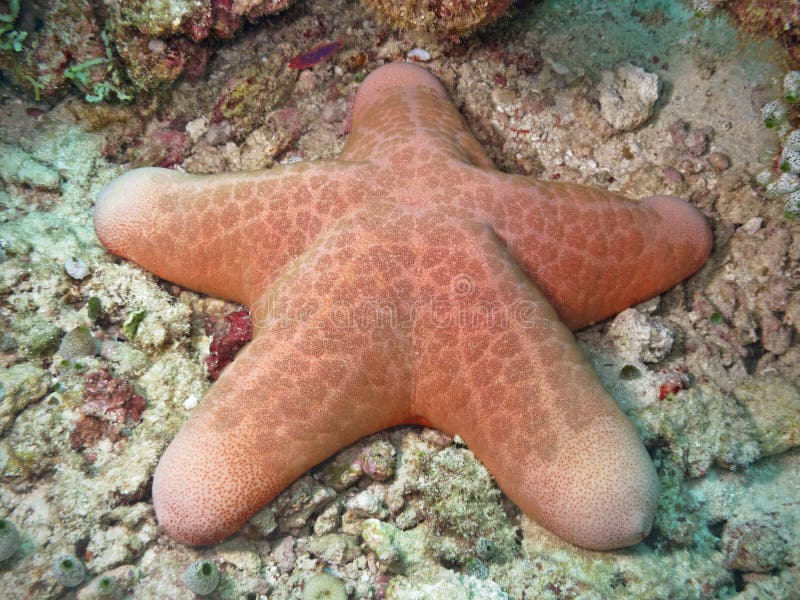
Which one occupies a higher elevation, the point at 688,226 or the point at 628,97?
the point at 628,97

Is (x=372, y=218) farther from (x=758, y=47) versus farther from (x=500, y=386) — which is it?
(x=758, y=47)

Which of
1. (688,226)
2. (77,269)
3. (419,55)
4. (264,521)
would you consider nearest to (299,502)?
(264,521)

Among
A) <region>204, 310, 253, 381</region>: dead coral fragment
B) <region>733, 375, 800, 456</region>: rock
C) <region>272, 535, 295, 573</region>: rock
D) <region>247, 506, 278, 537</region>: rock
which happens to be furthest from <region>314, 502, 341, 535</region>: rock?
<region>733, 375, 800, 456</region>: rock

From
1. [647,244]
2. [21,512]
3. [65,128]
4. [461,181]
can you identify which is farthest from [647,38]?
[21,512]

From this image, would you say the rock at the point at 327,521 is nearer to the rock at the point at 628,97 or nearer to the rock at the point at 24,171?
the rock at the point at 24,171

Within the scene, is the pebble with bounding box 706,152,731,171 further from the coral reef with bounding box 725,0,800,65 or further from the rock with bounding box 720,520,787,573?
the rock with bounding box 720,520,787,573

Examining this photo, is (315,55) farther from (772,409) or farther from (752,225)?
(772,409)
